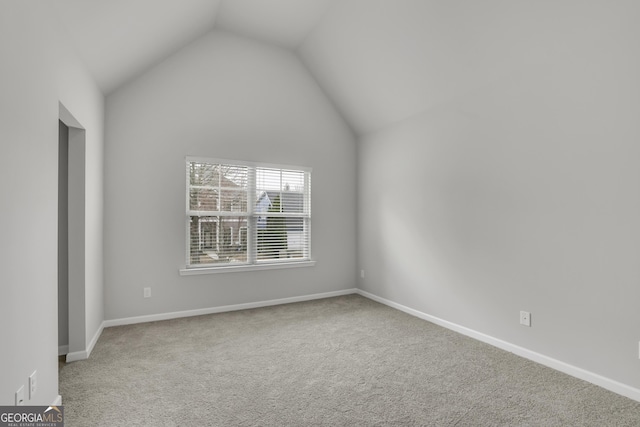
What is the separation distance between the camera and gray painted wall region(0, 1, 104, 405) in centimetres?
149

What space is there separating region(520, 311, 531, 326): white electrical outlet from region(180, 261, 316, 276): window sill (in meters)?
2.68

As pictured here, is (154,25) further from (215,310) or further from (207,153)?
(215,310)

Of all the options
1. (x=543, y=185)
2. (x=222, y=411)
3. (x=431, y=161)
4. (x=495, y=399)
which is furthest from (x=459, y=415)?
(x=431, y=161)

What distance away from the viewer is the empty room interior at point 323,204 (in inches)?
82.0

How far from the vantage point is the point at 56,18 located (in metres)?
2.12

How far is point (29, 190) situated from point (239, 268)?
2775mm

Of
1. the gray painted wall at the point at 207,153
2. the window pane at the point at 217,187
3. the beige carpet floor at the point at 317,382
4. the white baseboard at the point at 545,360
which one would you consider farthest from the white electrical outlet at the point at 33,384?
the white baseboard at the point at 545,360

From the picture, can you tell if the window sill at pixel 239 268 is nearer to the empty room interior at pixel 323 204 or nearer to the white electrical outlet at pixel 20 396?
the empty room interior at pixel 323 204

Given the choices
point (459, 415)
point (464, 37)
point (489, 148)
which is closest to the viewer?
point (459, 415)

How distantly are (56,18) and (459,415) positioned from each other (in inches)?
139

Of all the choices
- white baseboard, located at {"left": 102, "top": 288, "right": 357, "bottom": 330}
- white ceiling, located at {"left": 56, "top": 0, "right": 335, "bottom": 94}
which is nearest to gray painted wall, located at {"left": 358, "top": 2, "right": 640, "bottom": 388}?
white baseboard, located at {"left": 102, "top": 288, "right": 357, "bottom": 330}

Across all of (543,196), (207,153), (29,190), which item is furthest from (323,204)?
(29,190)

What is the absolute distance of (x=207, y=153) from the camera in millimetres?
4156

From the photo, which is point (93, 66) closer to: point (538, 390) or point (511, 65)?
point (511, 65)
